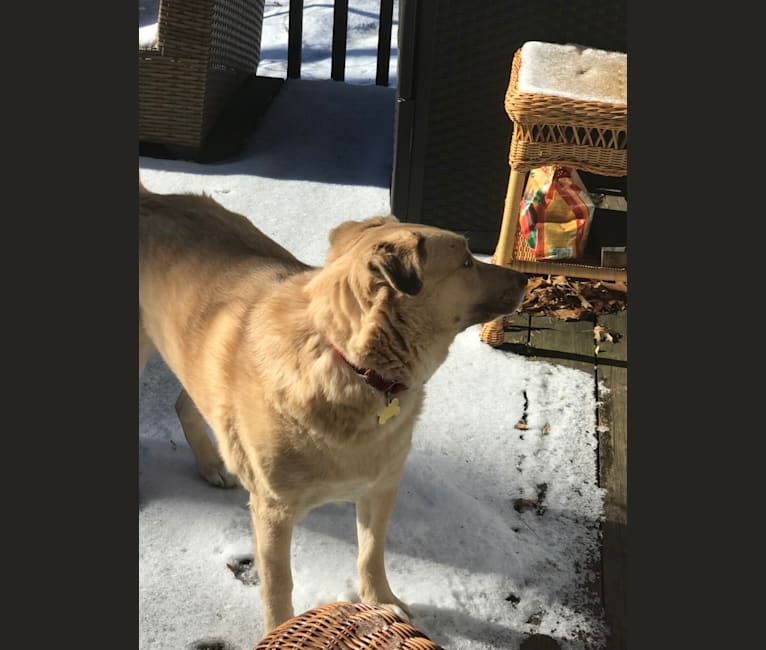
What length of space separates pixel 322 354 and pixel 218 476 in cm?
113

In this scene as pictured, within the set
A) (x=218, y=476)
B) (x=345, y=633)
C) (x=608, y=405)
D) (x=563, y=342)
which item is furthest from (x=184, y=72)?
(x=345, y=633)

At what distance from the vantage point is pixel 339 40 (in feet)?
22.3

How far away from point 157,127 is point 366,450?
140 inches

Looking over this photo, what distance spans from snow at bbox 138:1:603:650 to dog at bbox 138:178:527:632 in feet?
0.69

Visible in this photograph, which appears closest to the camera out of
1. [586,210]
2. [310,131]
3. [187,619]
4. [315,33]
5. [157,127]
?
[187,619]

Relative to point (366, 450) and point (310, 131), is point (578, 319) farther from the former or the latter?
point (310, 131)

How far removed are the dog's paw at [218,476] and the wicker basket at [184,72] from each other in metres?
2.71

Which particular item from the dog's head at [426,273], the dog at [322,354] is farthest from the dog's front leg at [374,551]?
the dog's head at [426,273]

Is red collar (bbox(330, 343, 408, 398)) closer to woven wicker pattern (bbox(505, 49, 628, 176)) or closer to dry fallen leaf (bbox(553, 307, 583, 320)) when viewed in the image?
woven wicker pattern (bbox(505, 49, 628, 176))

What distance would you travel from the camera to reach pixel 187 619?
2.67 metres

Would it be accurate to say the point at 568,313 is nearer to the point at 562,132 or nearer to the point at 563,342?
the point at 563,342

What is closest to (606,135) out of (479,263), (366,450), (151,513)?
(479,263)

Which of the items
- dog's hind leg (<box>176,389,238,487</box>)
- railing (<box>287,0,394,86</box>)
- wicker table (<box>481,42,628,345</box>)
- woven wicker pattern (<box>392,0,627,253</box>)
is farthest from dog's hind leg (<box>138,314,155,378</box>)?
railing (<box>287,0,394,86</box>)

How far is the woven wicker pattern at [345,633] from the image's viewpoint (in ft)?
6.90
